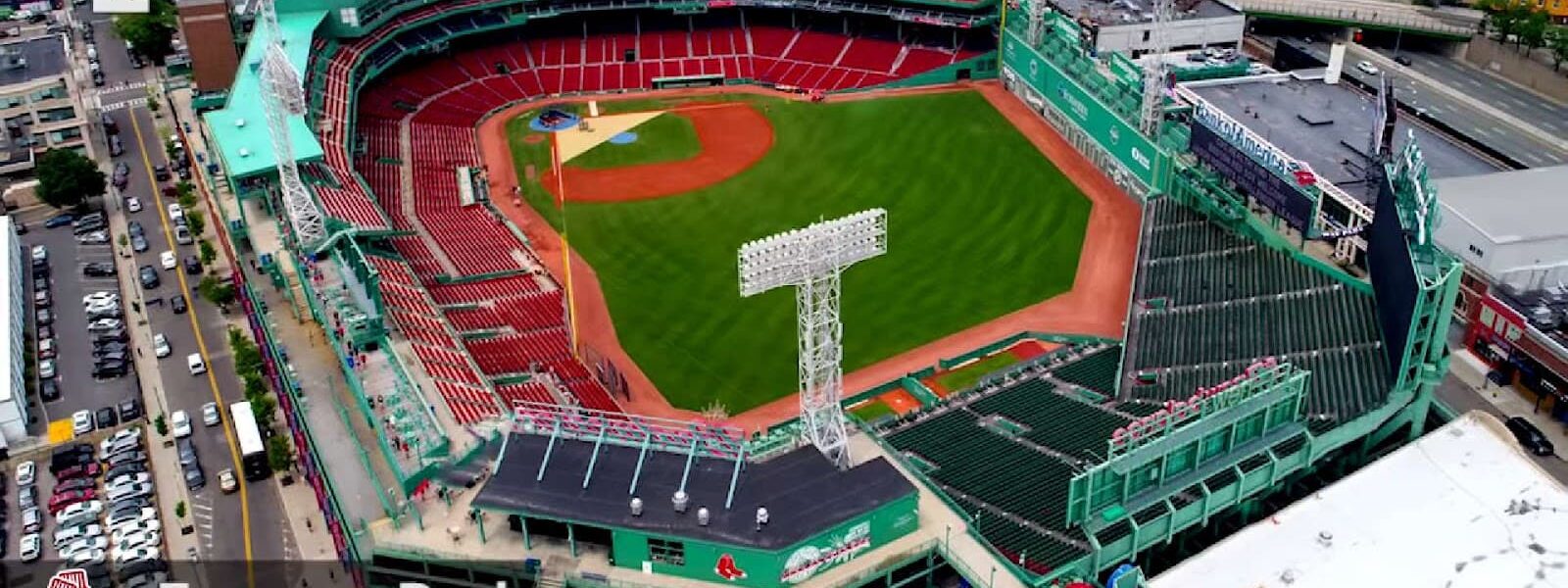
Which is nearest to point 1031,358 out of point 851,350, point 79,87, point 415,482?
point 851,350

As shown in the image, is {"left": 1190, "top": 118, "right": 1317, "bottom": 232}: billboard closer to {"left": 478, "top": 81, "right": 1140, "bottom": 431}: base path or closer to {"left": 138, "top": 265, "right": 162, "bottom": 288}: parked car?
{"left": 478, "top": 81, "right": 1140, "bottom": 431}: base path

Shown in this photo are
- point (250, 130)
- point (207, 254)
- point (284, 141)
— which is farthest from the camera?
point (207, 254)

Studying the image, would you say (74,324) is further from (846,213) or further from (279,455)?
(846,213)

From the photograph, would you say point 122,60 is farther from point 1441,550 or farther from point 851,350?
point 1441,550

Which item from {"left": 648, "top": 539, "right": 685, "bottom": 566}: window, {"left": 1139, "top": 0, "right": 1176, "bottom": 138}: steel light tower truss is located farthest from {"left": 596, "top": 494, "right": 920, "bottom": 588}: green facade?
{"left": 1139, "top": 0, "right": 1176, "bottom": 138}: steel light tower truss

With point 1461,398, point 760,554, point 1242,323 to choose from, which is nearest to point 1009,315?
point 1242,323

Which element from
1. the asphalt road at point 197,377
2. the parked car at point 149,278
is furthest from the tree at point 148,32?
the parked car at point 149,278
